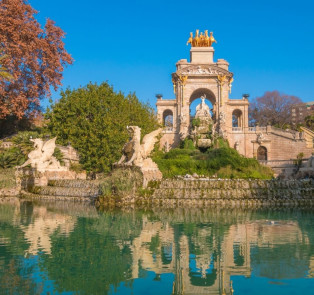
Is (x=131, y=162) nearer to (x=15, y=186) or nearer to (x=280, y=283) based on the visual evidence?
(x=15, y=186)

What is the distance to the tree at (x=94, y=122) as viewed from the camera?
89.0 feet

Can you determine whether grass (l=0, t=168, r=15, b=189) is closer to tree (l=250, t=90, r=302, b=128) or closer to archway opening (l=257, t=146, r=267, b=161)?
archway opening (l=257, t=146, r=267, b=161)

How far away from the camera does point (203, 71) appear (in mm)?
48719

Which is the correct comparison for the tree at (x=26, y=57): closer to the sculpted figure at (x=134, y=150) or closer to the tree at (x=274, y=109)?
the sculpted figure at (x=134, y=150)

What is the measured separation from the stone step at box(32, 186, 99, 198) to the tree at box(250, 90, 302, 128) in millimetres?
48979

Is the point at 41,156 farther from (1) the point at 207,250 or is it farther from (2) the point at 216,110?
(2) the point at 216,110

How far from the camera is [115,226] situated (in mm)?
10461

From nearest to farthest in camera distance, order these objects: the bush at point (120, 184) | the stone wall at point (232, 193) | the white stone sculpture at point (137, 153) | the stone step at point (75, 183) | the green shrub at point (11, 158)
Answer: the bush at point (120, 184), the stone wall at point (232, 193), the white stone sculpture at point (137, 153), the stone step at point (75, 183), the green shrub at point (11, 158)

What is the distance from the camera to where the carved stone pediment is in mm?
48219

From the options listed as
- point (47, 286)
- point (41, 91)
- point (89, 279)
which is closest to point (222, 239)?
point (89, 279)

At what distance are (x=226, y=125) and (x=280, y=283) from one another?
4270 cm

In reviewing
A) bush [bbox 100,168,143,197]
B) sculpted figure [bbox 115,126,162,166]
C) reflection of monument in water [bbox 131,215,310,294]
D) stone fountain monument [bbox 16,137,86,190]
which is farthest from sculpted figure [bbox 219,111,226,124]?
Answer: reflection of monument in water [bbox 131,215,310,294]

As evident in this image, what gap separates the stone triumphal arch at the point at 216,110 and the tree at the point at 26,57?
19607mm

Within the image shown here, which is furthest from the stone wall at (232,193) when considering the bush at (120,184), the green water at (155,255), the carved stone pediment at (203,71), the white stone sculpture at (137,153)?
the carved stone pediment at (203,71)
